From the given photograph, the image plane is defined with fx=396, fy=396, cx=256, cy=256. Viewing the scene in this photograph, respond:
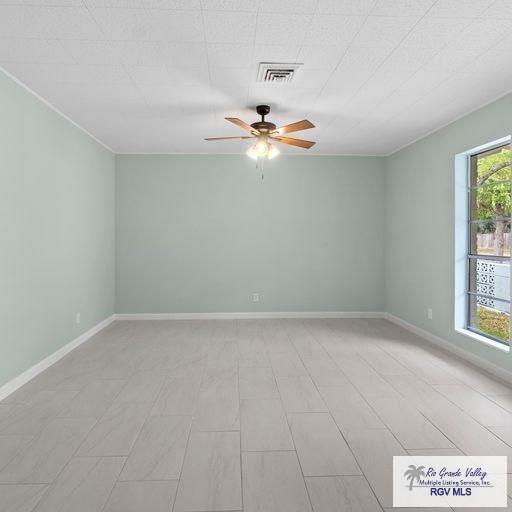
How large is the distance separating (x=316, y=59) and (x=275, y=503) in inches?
111

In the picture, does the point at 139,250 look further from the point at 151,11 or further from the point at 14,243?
the point at 151,11

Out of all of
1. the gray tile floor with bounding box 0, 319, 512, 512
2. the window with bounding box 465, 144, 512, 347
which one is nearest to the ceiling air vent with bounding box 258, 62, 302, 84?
the window with bounding box 465, 144, 512, 347

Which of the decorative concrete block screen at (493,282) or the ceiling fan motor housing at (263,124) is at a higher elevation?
the ceiling fan motor housing at (263,124)

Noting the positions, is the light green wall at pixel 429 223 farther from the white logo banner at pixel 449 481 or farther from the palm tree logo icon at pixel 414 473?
the palm tree logo icon at pixel 414 473

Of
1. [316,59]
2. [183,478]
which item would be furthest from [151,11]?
[183,478]

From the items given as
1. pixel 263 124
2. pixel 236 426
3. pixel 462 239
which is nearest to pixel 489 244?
pixel 462 239

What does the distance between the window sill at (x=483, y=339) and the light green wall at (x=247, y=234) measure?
2.10 meters

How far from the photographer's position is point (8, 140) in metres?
3.15

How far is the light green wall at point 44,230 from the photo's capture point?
3158 millimetres

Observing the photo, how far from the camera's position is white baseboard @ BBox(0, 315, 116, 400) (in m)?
3.12

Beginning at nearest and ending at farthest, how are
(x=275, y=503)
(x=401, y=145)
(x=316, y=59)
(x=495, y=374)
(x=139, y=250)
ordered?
(x=275, y=503) → (x=316, y=59) → (x=495, y=374) → (x=401, y=145) → (x=139, y=250)

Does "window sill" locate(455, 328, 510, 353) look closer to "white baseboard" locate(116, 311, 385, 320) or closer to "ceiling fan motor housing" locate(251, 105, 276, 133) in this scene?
"white baseboard" locate(116, 311, 385, 320)

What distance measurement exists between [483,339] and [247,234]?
3.47m

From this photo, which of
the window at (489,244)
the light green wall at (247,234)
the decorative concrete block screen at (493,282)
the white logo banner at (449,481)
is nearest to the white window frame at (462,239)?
the window at (489,244)
